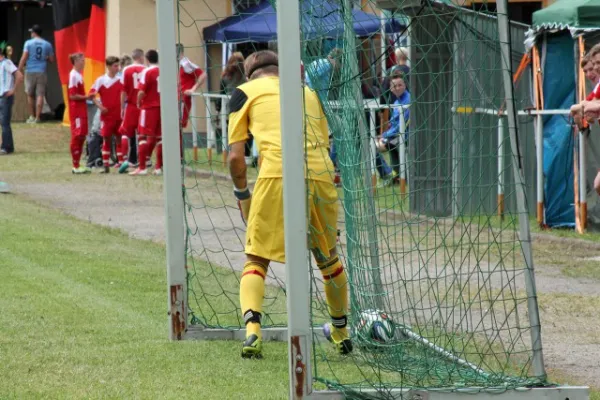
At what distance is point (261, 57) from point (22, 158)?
19171mm

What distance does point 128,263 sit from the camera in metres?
11.8

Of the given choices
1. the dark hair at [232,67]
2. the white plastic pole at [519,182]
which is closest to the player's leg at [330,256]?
the white plastic pole at [519,182]

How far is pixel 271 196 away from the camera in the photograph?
7242 mm

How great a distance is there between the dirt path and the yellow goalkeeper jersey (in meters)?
1.68

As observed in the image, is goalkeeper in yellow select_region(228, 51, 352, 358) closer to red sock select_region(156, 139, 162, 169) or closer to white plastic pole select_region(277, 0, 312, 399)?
white plastic pole select_region(277, 0, 312, 399)

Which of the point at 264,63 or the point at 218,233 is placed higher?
the point at 264,63

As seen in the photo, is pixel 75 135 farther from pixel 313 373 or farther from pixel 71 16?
pixel 313 373

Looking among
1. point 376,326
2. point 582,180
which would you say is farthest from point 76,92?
point 376,326

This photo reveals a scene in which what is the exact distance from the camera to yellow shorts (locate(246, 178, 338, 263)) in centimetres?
712

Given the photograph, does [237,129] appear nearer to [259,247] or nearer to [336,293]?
[259,247]

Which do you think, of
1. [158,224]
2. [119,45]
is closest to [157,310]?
[158,224]

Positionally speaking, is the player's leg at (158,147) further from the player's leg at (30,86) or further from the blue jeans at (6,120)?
the player's leg at (30,86)

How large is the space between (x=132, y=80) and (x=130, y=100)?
0.45 meters

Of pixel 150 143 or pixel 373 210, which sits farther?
pixel 150 143
